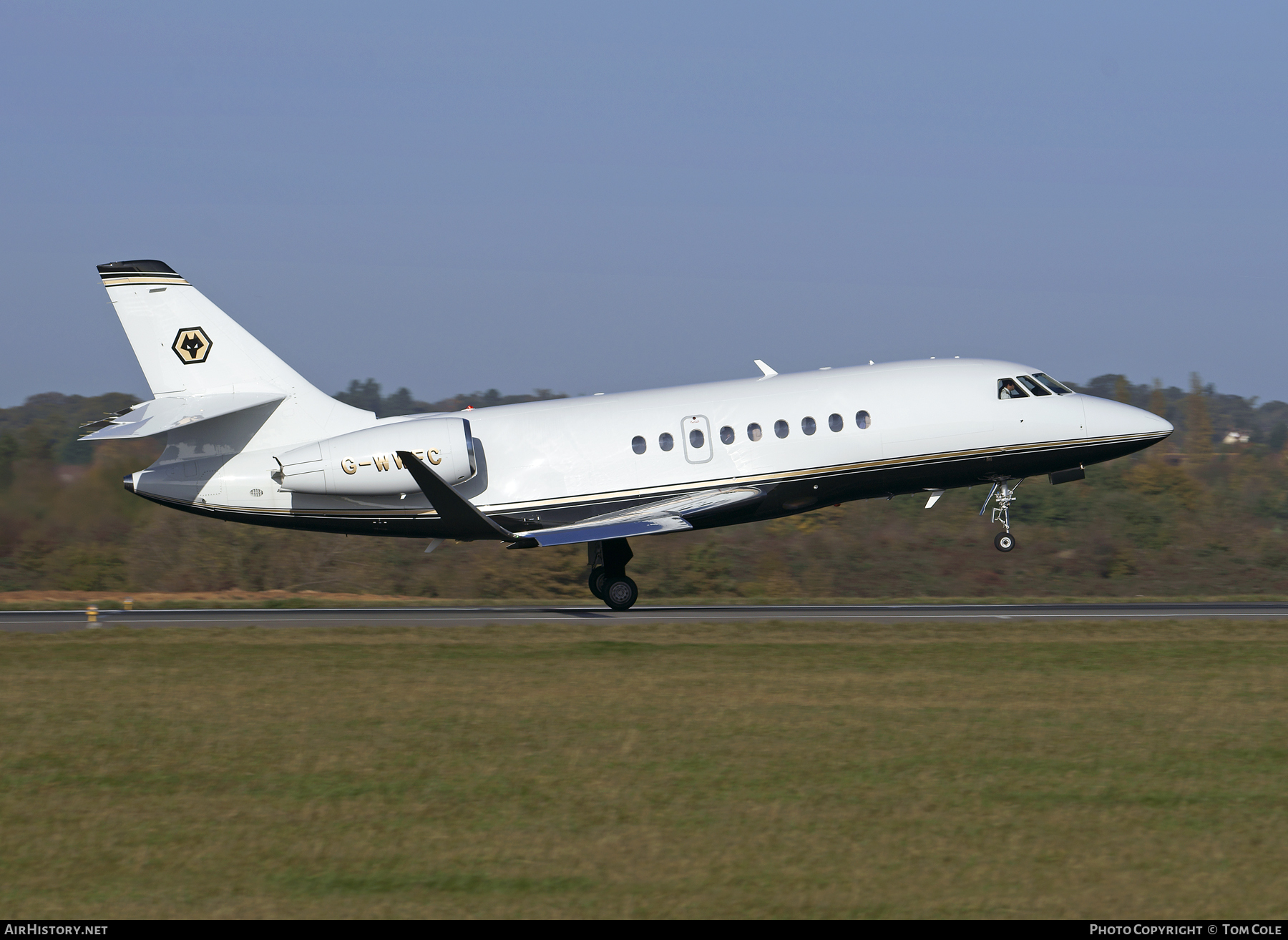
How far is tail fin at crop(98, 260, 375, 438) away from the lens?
23.2m

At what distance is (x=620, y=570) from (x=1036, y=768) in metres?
14.2

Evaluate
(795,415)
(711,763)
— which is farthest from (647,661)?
(795,415)

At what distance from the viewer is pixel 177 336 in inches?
914

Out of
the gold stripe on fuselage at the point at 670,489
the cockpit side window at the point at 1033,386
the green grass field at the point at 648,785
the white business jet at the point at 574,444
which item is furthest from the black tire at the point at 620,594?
the cockpit side window at the point at 1033,386

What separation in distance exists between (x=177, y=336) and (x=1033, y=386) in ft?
51.9

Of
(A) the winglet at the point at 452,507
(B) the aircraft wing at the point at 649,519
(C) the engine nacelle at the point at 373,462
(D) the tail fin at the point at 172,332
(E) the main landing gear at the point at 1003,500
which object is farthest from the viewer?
(E) the main landing gear at the point at 1003,500

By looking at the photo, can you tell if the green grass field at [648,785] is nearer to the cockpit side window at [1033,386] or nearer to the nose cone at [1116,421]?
the nose cone at [1116,421]

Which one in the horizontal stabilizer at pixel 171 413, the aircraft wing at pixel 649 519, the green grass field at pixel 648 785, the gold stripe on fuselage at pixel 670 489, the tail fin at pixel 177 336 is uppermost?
the tail fin at pixel 177 336

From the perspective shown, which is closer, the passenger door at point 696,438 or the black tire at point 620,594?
the passenger door at point 696,438

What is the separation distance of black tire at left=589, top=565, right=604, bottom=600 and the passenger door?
304 centimetres

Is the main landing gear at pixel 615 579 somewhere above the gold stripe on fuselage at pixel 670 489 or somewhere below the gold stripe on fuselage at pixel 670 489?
below

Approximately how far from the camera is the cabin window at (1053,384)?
24.0m

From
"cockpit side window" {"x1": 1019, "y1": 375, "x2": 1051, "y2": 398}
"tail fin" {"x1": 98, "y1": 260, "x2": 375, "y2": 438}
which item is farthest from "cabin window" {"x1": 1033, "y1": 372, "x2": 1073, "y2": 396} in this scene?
"tail fin" {"x1": 98, "y1": 260, "x2": 375, "y2": 438}

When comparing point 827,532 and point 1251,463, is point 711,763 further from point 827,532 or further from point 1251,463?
point 1251,463
